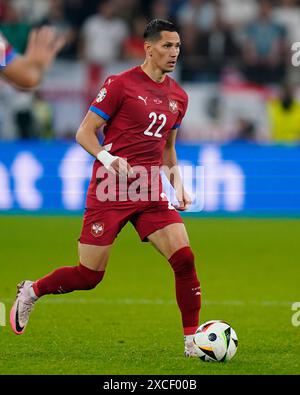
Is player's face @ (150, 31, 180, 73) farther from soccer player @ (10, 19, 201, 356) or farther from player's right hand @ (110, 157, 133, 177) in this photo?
player's right hand @ (110, 157, 133, 177)

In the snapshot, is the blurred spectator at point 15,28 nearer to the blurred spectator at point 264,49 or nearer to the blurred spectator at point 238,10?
the blurred spectator at point 238,10

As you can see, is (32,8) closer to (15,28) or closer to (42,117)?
(15,28)

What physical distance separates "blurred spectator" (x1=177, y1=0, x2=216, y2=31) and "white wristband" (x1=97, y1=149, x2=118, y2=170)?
13.1 metres

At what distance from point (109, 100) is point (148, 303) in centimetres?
301

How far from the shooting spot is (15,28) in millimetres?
19281

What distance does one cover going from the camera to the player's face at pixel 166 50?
777 centimetres

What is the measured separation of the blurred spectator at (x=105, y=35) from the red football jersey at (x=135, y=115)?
12.2m

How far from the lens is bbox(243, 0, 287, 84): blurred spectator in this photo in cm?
1955

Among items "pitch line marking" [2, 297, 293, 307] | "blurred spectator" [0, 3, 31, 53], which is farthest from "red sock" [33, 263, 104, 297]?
"blurred spectator" [0, 3, 31, 53]

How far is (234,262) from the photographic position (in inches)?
508

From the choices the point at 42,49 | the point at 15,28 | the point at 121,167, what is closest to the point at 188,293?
the point at 121,167

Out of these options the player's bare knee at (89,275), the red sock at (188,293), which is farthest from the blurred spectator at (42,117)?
the red sock at (188,293)
